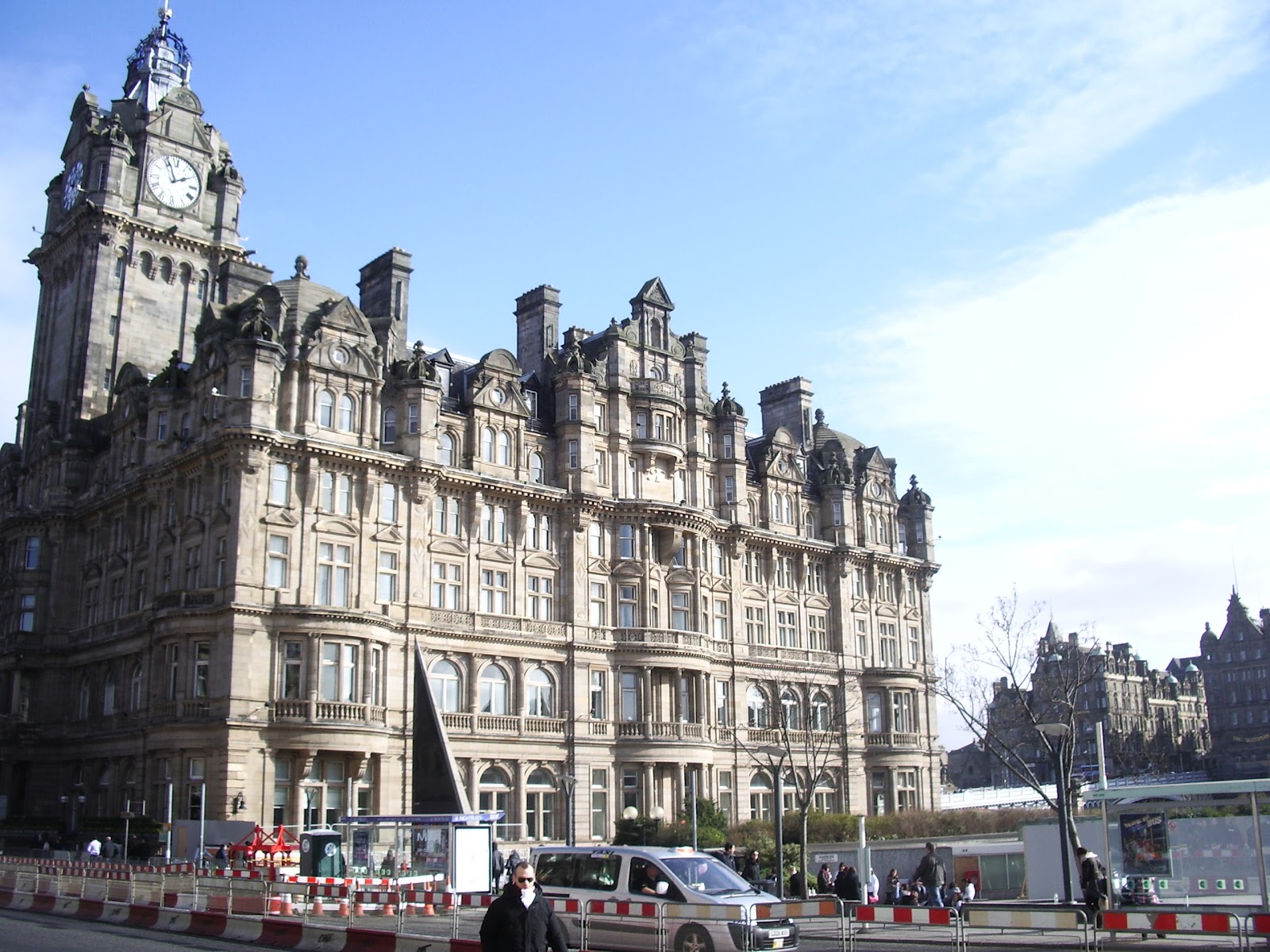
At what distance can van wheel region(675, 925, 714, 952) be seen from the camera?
70.6 ft

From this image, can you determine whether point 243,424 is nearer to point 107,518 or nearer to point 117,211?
Answer: point 107,518

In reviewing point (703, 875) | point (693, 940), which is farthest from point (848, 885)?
point (693, 940)

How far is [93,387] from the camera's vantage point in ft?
205

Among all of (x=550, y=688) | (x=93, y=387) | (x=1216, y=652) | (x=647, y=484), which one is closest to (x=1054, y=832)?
(x=550, y=688)

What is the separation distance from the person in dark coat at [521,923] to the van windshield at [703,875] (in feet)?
36.1

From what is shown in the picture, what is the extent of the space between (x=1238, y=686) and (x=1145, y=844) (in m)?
151

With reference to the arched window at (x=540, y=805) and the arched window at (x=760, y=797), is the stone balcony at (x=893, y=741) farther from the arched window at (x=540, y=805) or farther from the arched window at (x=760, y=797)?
the arched window at (x=540, y=805)

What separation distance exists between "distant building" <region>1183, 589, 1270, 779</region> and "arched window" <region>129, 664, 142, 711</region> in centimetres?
13309

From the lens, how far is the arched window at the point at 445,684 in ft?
173

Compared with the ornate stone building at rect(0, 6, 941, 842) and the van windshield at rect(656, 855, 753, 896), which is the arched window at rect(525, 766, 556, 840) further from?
the van windshield at rect(656, 855, 753, 896)

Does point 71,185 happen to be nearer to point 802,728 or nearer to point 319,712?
point 319,712

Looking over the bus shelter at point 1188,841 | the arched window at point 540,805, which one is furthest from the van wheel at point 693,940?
the arched window at point 540,805

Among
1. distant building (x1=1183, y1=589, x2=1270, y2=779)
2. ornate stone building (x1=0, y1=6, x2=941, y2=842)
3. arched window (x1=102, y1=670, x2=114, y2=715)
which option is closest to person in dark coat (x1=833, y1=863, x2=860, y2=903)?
ornate stone building (x1=0, y1=6, x2=941, y2=842)

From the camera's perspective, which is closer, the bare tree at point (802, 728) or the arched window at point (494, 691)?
the arched window at point (494, 691)
